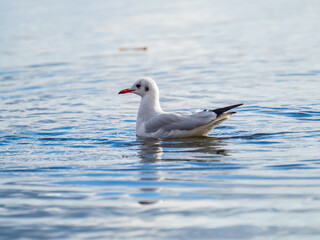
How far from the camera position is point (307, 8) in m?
32.8

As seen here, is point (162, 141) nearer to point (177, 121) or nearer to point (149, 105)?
point (177, 121)

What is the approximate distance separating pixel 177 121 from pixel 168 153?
113 centimetres

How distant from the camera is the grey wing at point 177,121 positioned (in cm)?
1031

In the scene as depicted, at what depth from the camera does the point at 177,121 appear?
1047cm

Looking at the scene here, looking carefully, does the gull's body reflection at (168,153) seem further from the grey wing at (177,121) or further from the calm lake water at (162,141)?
the grey wing at (177,121)

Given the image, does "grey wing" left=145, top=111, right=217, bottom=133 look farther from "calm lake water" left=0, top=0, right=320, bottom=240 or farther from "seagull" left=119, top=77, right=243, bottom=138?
"calm lake water" left=0, top=0, right=320, bottom=240

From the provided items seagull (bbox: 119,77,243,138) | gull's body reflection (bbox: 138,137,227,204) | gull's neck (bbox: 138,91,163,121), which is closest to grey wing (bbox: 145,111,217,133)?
seagull (bbox: 119,77,243,138)

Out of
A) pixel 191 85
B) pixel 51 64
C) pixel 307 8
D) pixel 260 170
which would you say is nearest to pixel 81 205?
pixel 260 170

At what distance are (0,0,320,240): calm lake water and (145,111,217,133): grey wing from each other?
253mm

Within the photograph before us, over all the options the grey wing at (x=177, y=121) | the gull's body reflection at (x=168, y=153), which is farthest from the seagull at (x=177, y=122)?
the gull's body reflection at (x=168, y=153)

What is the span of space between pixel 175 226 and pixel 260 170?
7.37 ft

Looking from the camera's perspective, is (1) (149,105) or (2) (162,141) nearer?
(2) (162,141)

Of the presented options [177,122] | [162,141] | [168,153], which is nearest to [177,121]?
[177,122]

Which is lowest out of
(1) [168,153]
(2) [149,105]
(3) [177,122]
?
(1) [168,153]
